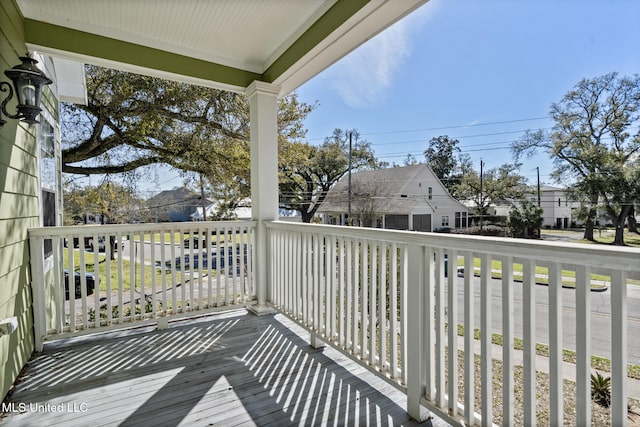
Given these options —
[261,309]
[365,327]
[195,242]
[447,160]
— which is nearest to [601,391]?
[365,327]

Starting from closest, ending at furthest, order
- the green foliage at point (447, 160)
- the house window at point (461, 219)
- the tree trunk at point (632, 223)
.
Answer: the tree trunk at point (632, 223) < the house window at point (461, 219) < the green foliage at point (447, 160)

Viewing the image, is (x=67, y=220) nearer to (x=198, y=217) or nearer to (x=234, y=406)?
(x=198, y=217)

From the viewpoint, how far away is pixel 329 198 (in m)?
4.81

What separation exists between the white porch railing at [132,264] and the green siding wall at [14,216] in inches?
6.4

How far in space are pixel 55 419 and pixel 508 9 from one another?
4.32 meters

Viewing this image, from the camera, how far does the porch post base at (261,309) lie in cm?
341

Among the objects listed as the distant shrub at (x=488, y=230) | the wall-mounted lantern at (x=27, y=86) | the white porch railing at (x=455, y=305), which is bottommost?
the white porch railing at (x=455, y=305)

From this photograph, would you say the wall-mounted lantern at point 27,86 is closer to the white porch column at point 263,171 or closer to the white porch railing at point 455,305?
the white porch column at point 263,171

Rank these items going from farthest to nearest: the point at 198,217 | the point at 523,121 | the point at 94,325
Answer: the point at 198,217 → the point at 523,121 → the point at 94,325

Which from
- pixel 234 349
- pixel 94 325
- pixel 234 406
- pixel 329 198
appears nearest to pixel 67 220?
pixel 94 325

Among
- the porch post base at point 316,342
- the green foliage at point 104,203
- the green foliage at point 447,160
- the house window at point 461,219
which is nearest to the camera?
the house window at point 461,219

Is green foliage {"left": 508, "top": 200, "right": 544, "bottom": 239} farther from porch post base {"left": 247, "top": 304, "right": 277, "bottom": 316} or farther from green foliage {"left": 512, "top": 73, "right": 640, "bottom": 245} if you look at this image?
porch post base {"left": 247, "top": 304, "right": 277, "bottom": 316}

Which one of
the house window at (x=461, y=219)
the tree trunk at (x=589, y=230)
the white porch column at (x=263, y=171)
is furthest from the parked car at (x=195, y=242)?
the tree trunk at (x=589, y=230)

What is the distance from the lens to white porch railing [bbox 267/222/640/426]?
1.11 metres
